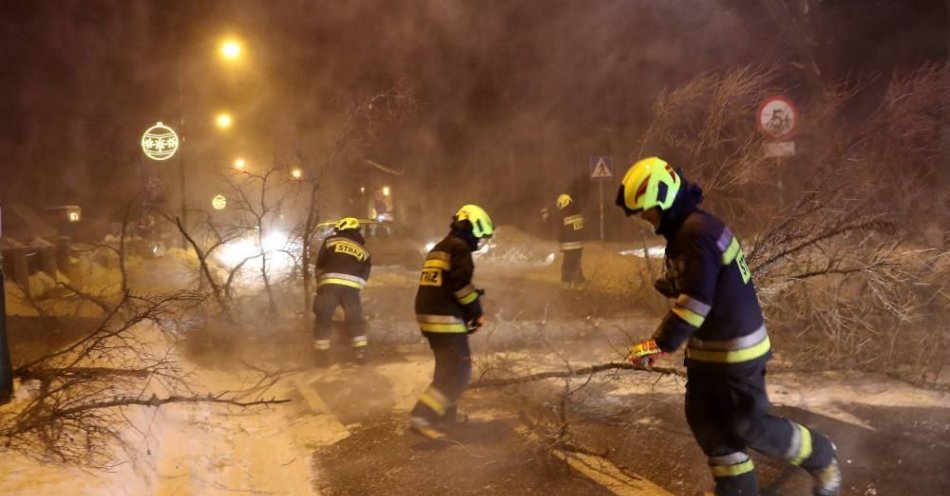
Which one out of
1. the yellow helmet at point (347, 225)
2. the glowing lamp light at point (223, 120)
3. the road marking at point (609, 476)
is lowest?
the road marking at point (609, 476)

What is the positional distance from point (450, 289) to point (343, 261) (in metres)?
2.31

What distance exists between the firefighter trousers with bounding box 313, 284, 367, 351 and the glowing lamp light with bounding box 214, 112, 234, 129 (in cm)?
1234

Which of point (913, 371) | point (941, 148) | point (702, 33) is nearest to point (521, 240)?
point (702, 33)

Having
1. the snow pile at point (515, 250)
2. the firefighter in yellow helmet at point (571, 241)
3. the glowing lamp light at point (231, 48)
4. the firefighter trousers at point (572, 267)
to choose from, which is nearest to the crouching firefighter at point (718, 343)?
the firefighter in yellow helmet at point (571, 241)

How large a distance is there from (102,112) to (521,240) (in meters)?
14.5

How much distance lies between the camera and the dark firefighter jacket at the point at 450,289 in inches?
168

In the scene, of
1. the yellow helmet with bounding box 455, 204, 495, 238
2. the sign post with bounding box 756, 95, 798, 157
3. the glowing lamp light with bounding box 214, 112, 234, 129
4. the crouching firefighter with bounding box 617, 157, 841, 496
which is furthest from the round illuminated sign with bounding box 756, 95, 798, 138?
the glowing lamp light with bounding box 214, 112, 234, 129

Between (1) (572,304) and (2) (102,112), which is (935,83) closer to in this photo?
(1) (572,304)

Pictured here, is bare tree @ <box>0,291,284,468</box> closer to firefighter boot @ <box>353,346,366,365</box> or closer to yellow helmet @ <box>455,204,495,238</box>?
yellow helmet @ <box>455,204,495,238</box>

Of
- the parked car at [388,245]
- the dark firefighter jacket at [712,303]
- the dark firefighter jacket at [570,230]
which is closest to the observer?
the dark firefighter jacket at [712,303]

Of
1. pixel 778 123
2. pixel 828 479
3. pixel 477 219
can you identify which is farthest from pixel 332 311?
pixel 778 123

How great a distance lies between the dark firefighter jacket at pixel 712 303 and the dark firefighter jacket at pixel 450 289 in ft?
5.33

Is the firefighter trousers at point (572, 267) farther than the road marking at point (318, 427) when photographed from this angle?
Yes

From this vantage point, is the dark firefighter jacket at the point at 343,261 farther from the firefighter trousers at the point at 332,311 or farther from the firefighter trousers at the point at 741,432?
the firefighter trousers at the point at 741,432
